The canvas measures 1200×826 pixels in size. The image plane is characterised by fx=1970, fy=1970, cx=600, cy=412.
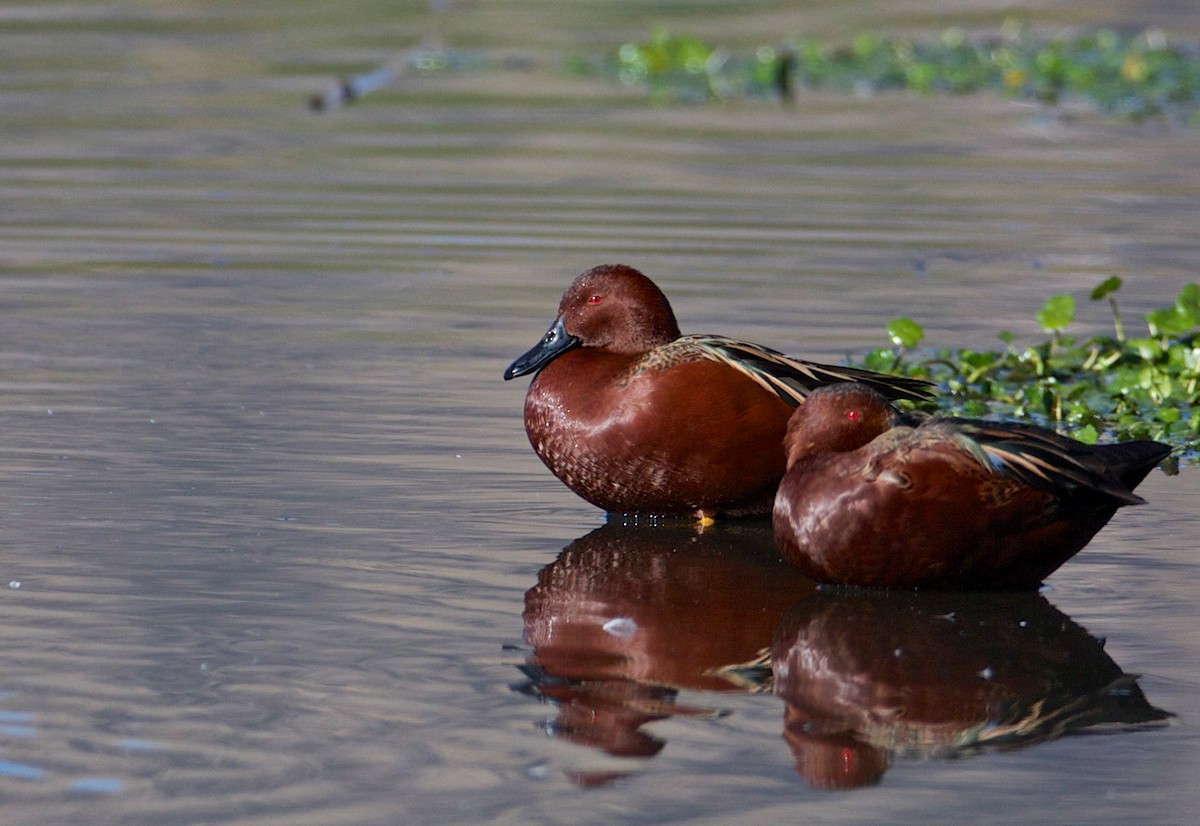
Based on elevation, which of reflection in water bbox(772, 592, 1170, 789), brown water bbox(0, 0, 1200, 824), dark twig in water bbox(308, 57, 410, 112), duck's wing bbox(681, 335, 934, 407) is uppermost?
dark twig in water bbox(308, 57, 410, 112)

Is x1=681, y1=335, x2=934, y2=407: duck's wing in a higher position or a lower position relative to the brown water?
higher

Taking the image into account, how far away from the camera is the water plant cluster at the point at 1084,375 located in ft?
22.4

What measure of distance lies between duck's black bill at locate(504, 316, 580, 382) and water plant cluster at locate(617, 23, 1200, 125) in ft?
33.8

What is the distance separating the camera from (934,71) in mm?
17203

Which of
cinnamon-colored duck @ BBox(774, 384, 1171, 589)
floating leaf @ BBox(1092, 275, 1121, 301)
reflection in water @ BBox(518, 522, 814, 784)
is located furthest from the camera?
floating leaf @ BBox(1092, 275, 1121, 301)

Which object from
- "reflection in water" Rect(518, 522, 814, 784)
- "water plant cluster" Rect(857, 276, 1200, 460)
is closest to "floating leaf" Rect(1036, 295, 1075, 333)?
"water plant cluster" Rect(857, 276, 1200, 460)

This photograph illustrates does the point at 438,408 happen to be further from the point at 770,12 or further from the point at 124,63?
the point at 770,12

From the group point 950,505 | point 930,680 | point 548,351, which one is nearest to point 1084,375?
point 548,351

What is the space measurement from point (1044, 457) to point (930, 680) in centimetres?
81

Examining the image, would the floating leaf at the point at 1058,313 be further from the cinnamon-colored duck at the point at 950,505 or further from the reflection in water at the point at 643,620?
the cinnamon-colored duck at the point at 950,505

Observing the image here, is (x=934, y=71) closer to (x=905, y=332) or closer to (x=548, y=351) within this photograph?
(x=905, y=332)

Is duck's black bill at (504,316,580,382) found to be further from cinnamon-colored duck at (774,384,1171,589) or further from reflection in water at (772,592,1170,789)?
reflection in water at (772,592,1170,789)

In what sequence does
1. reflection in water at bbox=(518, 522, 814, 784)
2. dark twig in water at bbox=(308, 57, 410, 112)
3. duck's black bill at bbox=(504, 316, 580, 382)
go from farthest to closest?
1. dark twig in water at bbox=(308, 57, 410, 112)
2. duck's black bill at bbox=(504, 316, 580, 382)
3. reflection in water at bbox=(518, 522, 814, 784)

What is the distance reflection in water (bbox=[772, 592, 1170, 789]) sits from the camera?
4012mm
